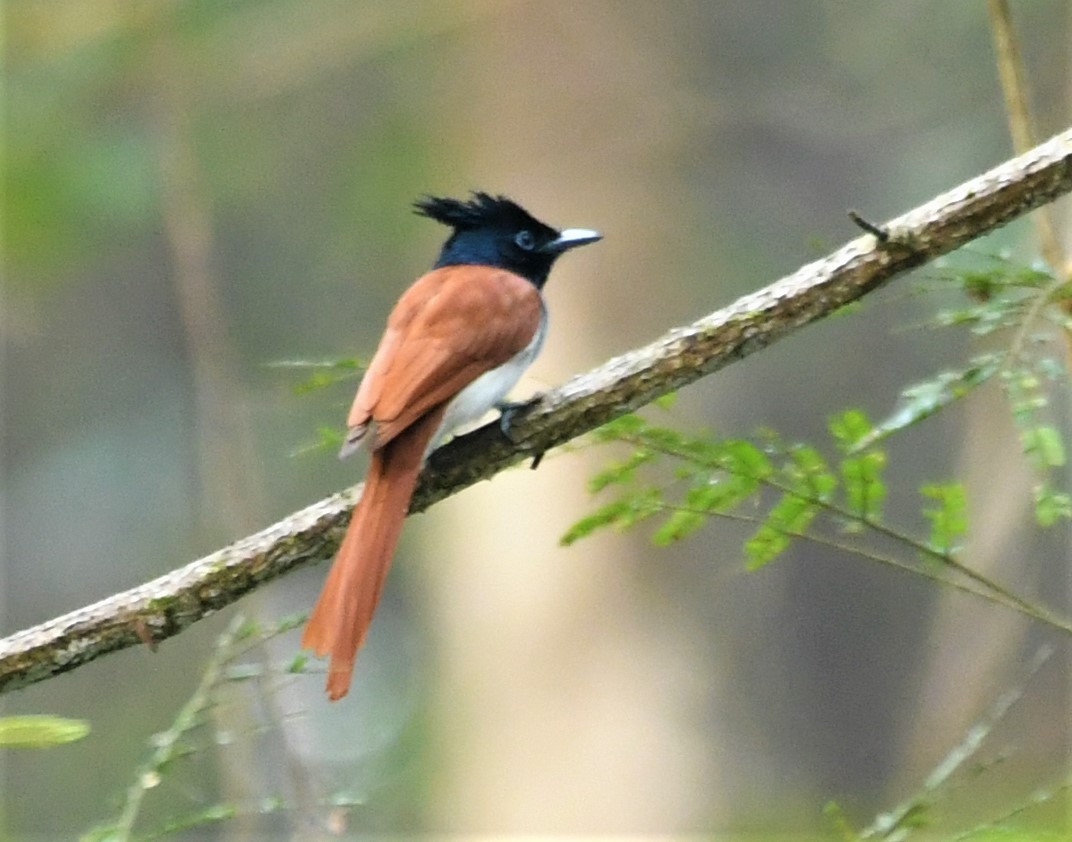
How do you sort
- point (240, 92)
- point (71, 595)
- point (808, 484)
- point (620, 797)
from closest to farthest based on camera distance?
point (808, 484) < point (620, 797) < point (240, 92) < point (71, 595)

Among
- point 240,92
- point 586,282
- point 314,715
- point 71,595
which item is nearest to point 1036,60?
point 586,282

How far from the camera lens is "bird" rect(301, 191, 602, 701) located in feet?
7.25

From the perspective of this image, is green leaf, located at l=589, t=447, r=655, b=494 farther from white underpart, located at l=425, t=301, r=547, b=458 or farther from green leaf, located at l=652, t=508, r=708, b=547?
white underpart, located at l=425, t=301, r=547, b=458

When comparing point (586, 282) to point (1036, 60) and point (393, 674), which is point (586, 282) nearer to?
point (1036, 60)

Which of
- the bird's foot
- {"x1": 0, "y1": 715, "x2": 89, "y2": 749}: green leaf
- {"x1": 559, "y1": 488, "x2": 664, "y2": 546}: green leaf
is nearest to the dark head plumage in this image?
the bird's foot

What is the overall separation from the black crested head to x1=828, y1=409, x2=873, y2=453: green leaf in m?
1.35

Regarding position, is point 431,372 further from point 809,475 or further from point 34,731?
point 34,731

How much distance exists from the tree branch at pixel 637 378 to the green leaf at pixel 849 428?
16 centimetres

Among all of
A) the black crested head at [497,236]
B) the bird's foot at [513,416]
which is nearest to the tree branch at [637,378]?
the bird's foot at [513,416]

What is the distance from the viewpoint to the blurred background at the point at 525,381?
486 centimetres

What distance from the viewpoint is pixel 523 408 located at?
2.38 meters

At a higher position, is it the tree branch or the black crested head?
the black crested head

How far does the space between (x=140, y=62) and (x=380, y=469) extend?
121 inches

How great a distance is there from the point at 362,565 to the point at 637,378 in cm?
49
